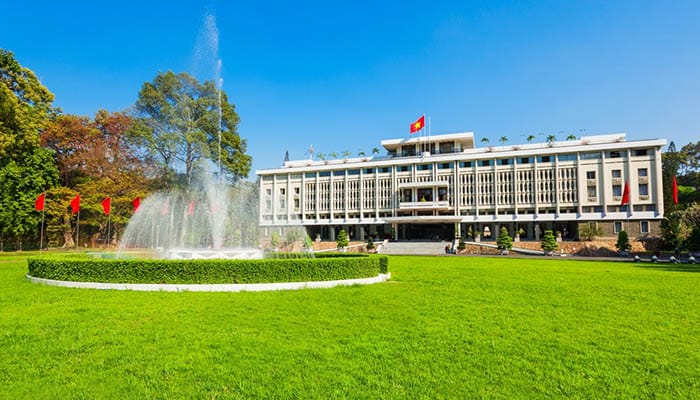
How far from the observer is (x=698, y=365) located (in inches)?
201

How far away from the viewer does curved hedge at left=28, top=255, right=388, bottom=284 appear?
1103cm

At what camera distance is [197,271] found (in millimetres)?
11008

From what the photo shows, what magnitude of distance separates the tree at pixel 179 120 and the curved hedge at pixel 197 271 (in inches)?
1043

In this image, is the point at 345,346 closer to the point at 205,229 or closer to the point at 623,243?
the point at 205,229

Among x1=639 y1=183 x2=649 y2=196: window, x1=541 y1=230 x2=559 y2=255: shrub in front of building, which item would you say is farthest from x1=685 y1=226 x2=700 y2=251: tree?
x1=639 y1=183 x2=649 y2=196: window

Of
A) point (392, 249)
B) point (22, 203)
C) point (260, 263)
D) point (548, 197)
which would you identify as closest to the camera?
point (260, 263)

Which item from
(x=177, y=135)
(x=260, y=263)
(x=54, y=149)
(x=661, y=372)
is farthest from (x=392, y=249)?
(x=661, y=372)

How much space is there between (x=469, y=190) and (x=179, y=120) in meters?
35.2

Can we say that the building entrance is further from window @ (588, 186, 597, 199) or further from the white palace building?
window @ (588, 186, 597, 199)

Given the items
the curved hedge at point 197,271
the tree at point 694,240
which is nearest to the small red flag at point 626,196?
the tree at point 694,240

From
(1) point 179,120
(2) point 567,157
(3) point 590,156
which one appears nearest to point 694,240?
(3) point 590,156

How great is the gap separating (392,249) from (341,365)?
127ft

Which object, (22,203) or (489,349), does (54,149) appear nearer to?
(22,203)

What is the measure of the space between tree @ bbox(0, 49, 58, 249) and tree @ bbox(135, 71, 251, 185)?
7.94 m
